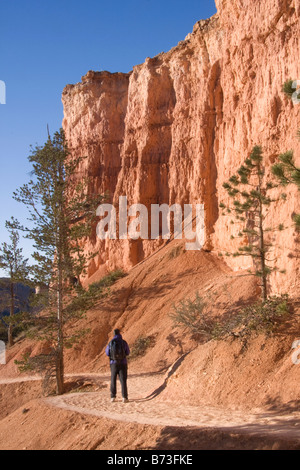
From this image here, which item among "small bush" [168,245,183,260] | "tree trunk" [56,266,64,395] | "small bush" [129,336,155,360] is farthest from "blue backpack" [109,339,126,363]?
"small bush" [168,245,183,260]

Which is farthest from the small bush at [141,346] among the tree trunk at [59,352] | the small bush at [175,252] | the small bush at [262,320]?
the small bush at [262,320]

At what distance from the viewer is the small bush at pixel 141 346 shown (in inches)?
813

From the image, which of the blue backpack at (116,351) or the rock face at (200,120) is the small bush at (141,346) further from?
the blue backpack at (116,351)

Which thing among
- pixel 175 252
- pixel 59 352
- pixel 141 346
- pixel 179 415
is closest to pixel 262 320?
pixel 179 415

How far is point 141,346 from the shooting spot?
21.0 meters

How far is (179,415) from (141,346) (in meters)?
12.1

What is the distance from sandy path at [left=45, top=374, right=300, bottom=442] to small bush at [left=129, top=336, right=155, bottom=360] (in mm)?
7754

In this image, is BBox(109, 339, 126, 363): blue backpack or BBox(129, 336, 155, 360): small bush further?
BBox(129, 336, 155, 360): small bush

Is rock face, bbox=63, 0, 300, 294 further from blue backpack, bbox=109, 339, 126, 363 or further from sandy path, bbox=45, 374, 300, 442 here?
blue backpack, bbox=109, 339, 126, 363

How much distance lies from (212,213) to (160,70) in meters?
13.5

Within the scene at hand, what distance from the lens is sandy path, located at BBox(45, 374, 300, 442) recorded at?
285 inches

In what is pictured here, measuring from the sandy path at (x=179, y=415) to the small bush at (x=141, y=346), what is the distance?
775 centimetres

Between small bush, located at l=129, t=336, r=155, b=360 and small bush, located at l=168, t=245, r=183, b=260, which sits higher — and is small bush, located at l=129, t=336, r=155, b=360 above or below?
below
